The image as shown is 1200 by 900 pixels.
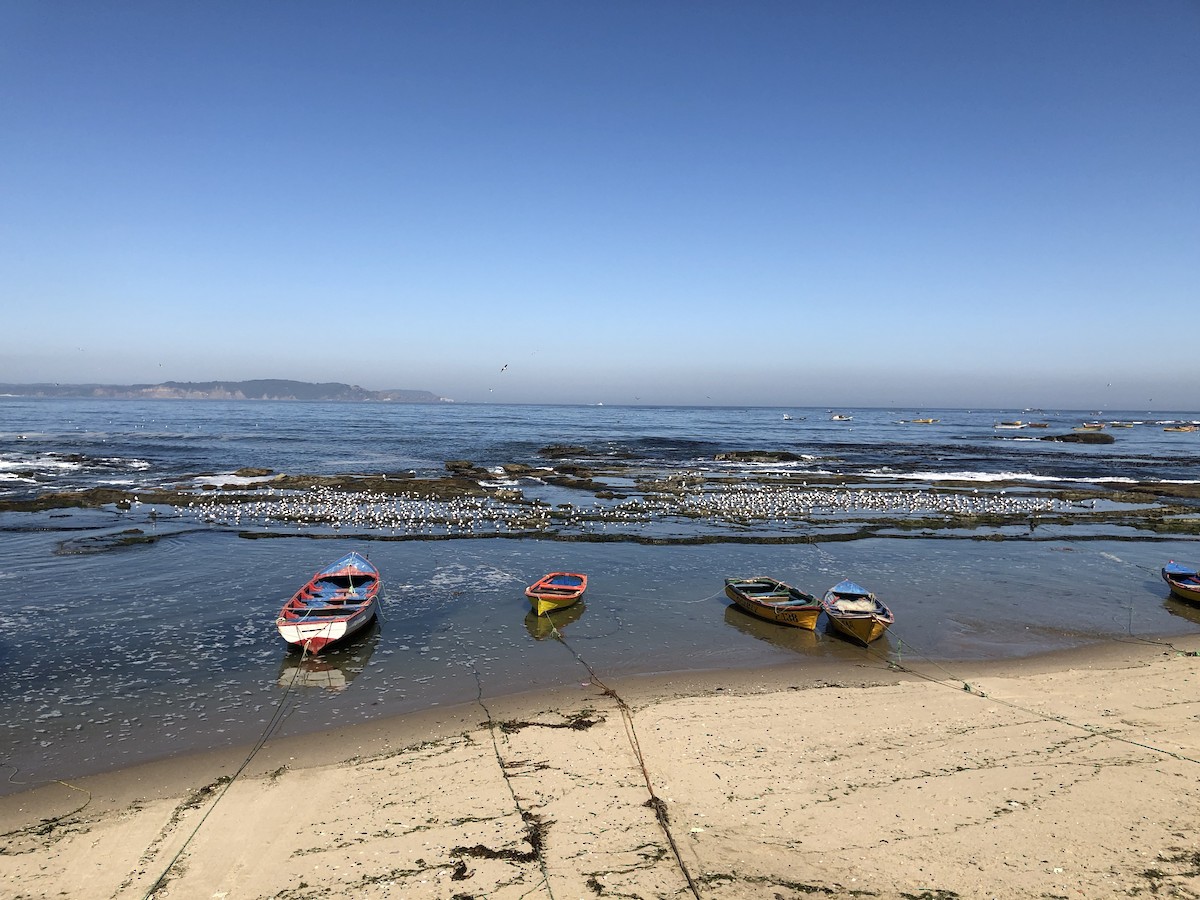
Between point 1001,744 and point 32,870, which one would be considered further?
point 1001,744

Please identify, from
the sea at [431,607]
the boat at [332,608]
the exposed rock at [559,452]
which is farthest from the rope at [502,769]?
the exposed rock at [559,452]

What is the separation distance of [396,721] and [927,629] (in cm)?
1261

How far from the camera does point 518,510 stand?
33.2m

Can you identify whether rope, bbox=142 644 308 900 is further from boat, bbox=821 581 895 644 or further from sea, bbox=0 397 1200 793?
boat, bbox=821 581 895 644

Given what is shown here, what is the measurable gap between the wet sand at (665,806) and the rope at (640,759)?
5cm

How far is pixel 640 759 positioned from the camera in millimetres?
10117

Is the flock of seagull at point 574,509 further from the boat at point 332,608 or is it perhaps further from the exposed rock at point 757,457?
the exposed rock at point 757,457

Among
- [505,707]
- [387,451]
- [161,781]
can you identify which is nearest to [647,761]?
[505,707]

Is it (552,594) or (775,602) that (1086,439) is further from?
(552,594)

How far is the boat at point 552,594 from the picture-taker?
56.2ft

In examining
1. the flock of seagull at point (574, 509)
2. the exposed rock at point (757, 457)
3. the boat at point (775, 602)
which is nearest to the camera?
the boat at point (775, 602)

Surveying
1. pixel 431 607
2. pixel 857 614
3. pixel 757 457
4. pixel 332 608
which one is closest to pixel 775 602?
pixel 857 614

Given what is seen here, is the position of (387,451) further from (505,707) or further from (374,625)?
(505,707)

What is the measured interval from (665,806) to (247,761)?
623cm
